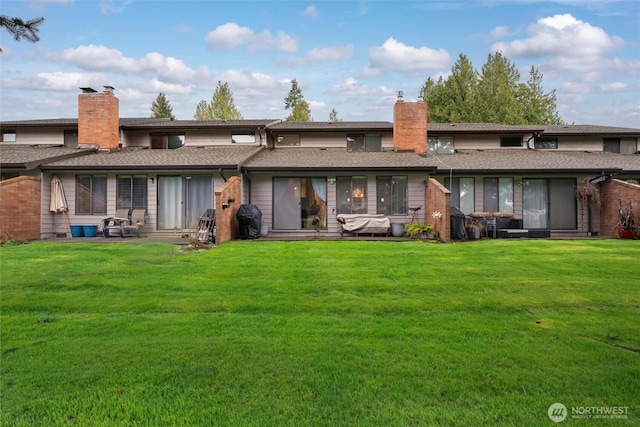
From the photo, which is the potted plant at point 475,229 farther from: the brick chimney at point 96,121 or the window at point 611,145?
the brick chimney at point 96,121

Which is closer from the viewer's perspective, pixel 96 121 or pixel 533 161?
pixel 533 161

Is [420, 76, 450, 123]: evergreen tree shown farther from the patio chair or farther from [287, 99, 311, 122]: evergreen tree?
the patio chair

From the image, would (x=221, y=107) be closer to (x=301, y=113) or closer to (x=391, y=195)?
(x=301, y=113)

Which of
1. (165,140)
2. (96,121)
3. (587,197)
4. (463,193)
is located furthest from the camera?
(165,140)

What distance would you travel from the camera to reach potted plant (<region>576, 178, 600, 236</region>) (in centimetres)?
1520

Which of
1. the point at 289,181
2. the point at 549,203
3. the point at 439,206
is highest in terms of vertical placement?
the point at 289,181

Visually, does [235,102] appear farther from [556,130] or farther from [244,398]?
[244,398]

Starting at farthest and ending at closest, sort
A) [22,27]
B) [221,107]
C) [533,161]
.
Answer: [221,107] → [533,161] → [22,27]

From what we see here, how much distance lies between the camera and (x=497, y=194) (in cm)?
1597

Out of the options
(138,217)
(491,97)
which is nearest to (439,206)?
(138,217)

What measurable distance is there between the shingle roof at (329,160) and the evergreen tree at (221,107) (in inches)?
873

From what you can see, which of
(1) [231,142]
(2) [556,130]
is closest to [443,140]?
(2) [556,130]

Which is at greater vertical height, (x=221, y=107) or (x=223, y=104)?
(x=223, y=104)

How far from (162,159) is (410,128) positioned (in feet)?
35.5
